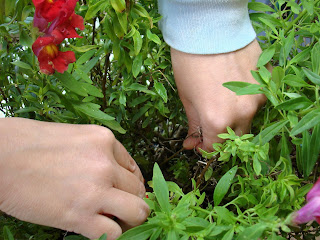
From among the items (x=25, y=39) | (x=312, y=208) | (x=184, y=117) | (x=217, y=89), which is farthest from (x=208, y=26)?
(x=312, y=208)

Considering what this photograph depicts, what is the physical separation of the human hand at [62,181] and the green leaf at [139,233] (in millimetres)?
36

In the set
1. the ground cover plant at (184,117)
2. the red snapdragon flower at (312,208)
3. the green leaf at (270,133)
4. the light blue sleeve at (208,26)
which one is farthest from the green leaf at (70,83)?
the red snapdragon flower at (312,208)

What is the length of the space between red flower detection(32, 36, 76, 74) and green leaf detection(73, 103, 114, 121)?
83mm

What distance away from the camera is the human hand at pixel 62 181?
21.7 inches

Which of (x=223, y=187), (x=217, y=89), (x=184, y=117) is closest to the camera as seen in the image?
(x=223, y=187)

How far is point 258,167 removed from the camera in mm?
590

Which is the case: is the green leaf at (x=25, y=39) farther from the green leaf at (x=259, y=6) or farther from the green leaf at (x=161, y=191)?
the green leaf at (x=259, y=6)

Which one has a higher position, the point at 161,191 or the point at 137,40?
the point at 137,40

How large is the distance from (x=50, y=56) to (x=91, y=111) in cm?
13

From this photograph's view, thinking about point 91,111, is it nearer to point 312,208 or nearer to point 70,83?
point 70,83

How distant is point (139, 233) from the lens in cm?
55

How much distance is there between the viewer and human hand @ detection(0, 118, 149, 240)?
551 mm

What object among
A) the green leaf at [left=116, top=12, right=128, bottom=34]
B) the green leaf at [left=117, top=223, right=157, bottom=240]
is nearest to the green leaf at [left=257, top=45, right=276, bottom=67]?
the green leaf at [left=116, top=12, right=128, bottom=34]

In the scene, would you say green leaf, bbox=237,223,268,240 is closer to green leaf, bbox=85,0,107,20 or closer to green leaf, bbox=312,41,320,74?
green leaf, bbox=312,41,320,74
